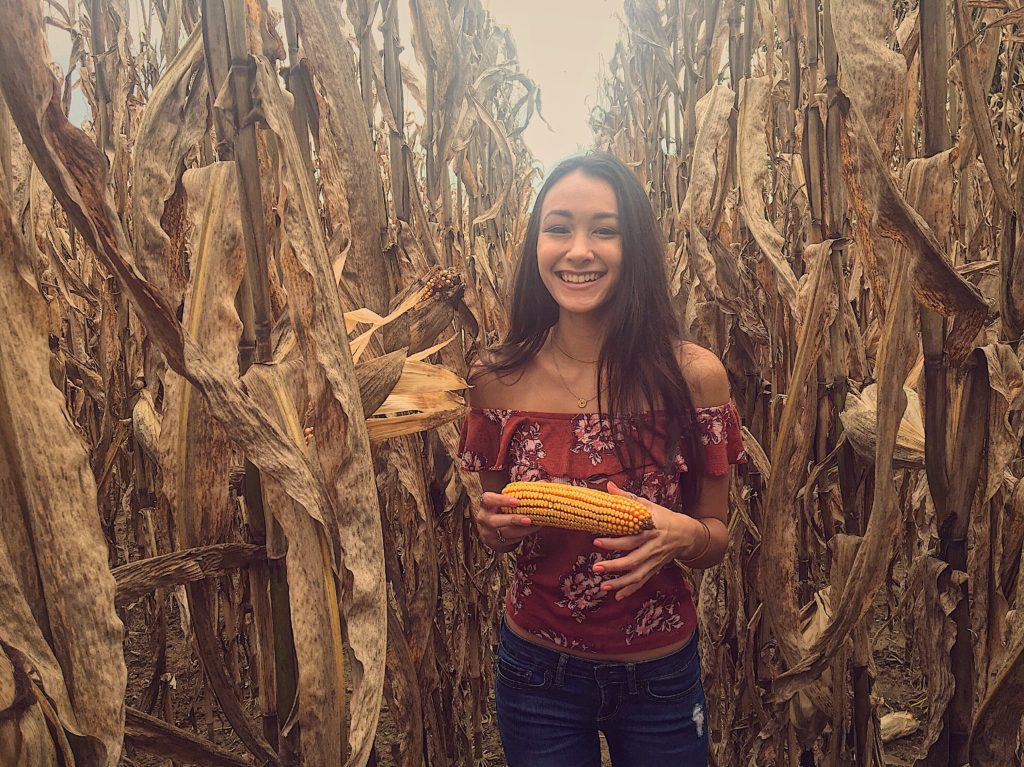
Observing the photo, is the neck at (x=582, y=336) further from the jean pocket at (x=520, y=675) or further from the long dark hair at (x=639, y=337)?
the jean pocket at (x=520, y=675)

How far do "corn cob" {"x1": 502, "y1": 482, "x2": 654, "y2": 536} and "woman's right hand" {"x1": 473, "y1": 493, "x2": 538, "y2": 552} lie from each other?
2 cm

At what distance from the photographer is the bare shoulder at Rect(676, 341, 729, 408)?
124cm

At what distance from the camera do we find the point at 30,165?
1.36 m

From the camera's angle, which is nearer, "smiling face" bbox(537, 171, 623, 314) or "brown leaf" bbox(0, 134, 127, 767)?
"brown leaf" bbox(0, 134, 127, 767)

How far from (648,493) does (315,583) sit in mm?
672

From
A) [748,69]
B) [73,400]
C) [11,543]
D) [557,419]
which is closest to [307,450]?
[11,543]

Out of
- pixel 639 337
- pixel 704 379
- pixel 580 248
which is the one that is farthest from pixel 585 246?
pixel 704 379

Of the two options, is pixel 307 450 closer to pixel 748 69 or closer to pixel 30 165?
pixel 30 165

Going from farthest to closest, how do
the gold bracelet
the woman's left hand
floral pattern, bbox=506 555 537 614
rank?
floral pattern, bbox=506 555 537 614 < the gold bracelet < the woman's left hand

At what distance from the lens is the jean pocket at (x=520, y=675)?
4.06ft

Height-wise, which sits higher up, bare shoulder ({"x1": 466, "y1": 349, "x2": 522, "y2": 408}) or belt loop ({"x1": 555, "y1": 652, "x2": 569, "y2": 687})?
bare shoulder ({"x1": 466, "y1": 349, "x2": 522, "y2": 408})

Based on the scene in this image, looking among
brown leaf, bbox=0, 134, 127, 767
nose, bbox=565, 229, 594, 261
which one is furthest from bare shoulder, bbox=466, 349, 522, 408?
brown leaf, bbox=0, 134, 127, 767

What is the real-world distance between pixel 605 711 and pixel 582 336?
2.10 feet

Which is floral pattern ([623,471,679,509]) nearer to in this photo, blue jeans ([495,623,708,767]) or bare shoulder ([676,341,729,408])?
bare shoulder ([676,341,729,408])
